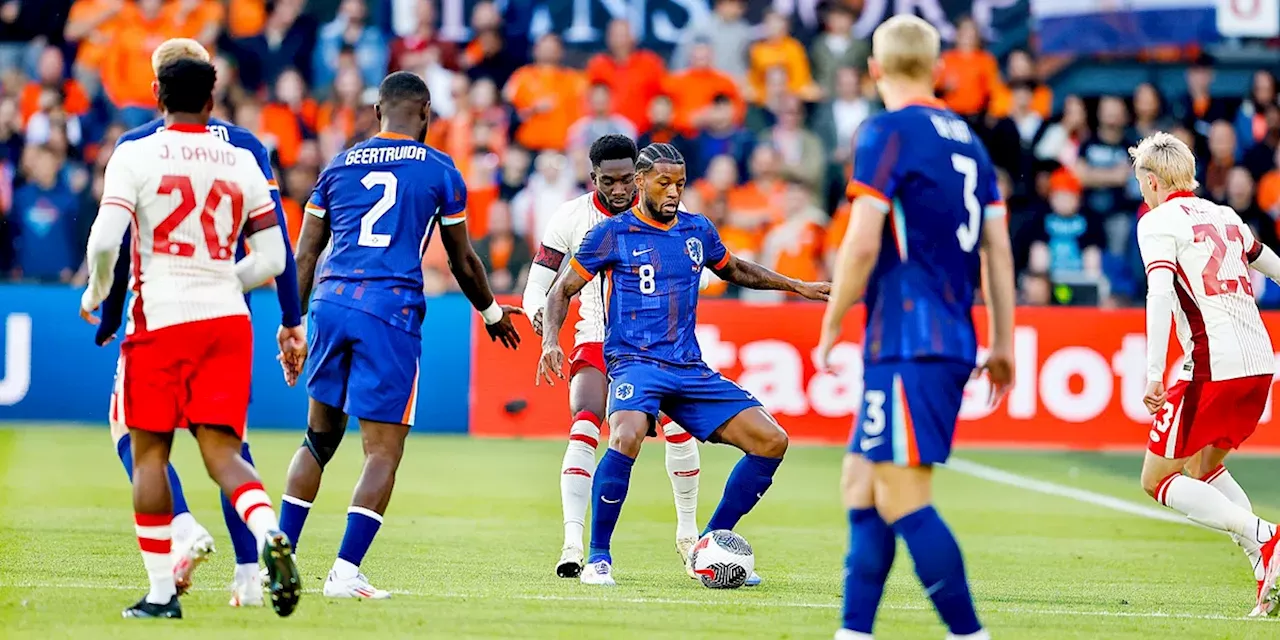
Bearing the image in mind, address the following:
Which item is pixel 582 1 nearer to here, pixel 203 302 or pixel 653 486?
pixel 653 486

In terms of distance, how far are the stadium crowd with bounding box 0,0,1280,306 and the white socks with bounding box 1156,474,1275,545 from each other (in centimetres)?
935

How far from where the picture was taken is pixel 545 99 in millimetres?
19234

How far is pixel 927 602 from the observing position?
8008 mm

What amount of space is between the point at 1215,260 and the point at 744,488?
2.48 m

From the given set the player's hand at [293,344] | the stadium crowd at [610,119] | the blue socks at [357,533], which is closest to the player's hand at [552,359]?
the blue socks at [357,533]

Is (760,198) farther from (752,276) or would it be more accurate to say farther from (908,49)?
(908,49)

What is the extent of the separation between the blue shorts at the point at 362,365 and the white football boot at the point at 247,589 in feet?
2.74

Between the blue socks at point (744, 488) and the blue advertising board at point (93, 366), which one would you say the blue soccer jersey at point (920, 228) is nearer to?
the blue socks at point (744, 488)

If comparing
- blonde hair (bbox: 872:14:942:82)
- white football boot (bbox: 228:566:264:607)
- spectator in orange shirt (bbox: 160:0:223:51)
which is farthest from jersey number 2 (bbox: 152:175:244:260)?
spectator in orange shirt (bbox: 160:0:223:51)

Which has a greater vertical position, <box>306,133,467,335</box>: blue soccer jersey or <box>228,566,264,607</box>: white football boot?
<box>306,133,467,335</box>: blue soccer jersey

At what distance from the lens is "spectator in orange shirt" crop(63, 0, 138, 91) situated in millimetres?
19172

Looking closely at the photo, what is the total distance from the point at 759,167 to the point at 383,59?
4437 millimetres

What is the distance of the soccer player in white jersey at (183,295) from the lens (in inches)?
259

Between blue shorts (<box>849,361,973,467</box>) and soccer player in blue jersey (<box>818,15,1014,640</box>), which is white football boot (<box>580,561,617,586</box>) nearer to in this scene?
soccer player in blue jersey (<box>818,15,1014,640</box>)
